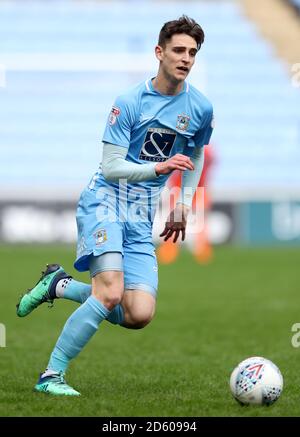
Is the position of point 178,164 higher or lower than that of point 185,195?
higher

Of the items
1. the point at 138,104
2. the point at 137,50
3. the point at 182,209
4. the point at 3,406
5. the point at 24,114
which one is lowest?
the point at 3,406

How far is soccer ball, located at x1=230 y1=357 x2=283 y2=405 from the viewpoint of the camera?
5.05m

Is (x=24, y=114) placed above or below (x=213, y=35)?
below

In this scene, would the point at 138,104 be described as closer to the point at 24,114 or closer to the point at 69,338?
the point at 69,338

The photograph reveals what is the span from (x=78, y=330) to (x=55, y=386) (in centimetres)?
33

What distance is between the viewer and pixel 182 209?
596 cm

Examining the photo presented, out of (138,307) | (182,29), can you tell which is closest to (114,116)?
(182,29)

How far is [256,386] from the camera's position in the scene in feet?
16.6

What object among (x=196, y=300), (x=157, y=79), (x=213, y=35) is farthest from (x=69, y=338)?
(x=213, y=35)

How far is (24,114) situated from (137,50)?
3.06 m
